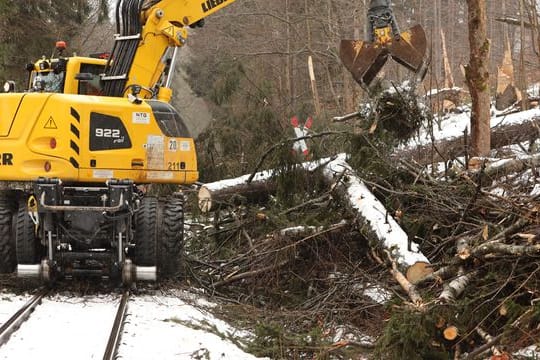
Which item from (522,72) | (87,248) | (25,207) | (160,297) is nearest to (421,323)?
(160,297)

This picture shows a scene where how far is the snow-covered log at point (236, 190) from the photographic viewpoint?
10062mm

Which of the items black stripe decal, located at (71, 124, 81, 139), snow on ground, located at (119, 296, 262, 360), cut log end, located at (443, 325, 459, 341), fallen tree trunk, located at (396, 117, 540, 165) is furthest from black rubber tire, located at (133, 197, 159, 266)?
cut log end, located at (443, 325, 459, 341)

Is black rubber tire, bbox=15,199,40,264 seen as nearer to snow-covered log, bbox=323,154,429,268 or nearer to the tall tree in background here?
snow-covered log, bbox=323,154,429,268

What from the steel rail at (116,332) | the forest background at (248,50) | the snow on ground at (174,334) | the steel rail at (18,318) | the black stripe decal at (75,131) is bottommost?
the snow on ground at (174,334)

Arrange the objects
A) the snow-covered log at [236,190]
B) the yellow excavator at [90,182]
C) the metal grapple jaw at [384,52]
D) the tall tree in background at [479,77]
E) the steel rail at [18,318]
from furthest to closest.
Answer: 1. the snow-covered log at [236,190]
2. the tall tree in background at [479,77]
3. the yellow excavator at [90,182]
4. the metal grapple jaw at [384,52]
5. the steel rail at [18,318]

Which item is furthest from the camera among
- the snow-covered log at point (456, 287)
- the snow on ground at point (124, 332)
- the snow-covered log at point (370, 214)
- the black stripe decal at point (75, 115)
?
the black stripe decal at point (75, 115)

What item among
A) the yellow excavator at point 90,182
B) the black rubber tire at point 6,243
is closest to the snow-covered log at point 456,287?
the yellow excavator at point 90,182

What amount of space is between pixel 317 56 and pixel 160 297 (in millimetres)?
14815

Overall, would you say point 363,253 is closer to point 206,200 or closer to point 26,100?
point 206,200

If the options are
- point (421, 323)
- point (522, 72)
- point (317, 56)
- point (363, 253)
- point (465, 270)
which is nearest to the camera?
point (421, 323)

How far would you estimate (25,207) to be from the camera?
889 cm

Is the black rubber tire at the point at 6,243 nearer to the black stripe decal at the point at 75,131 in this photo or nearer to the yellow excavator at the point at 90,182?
the yellow excavator at the point at 90,182

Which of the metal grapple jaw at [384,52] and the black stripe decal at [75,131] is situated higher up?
the metal grapple jaw at [384,52]

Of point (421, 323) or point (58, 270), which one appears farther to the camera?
point (58, 270)
